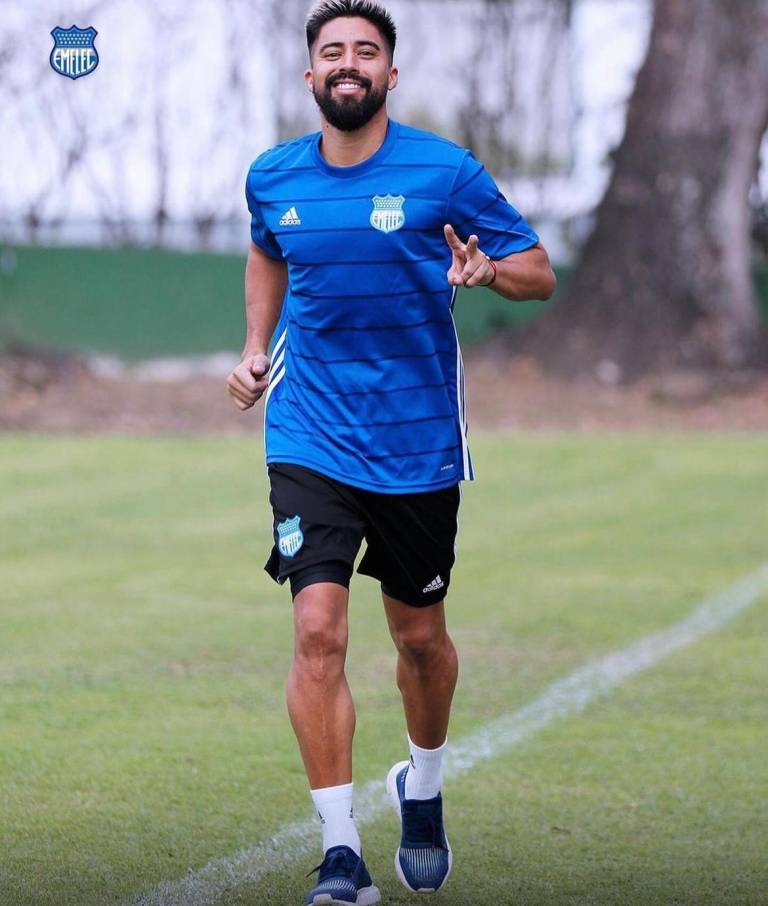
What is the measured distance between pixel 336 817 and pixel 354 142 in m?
1.82

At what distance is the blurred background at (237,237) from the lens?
1948 cm

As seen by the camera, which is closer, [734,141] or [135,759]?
[135,759]

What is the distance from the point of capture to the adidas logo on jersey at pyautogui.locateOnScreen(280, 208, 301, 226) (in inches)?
185

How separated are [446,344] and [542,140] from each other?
71.7 feet

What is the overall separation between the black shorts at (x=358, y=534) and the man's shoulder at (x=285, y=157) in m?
0.84

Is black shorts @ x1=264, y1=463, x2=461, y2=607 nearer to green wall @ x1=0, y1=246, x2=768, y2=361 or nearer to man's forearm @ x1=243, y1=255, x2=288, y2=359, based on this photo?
man's forearm @ x1=243, y1=255, x2=288, y2=359

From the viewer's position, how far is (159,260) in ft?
69.5

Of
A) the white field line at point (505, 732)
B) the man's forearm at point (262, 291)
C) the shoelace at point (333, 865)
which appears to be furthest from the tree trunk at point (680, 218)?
the shoelace at point (333, 865)

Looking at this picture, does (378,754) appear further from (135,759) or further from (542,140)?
(542,140)

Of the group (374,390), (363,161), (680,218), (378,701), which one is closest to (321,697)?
(374,390)

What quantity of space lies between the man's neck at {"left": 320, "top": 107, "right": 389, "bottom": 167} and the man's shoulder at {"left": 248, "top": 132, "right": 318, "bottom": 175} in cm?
9

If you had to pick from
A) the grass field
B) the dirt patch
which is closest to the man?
the grass field

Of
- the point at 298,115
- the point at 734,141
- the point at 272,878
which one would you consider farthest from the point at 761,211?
the point at 272,878

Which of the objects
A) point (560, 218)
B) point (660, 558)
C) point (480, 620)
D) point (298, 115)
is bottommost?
point (560, 218)
